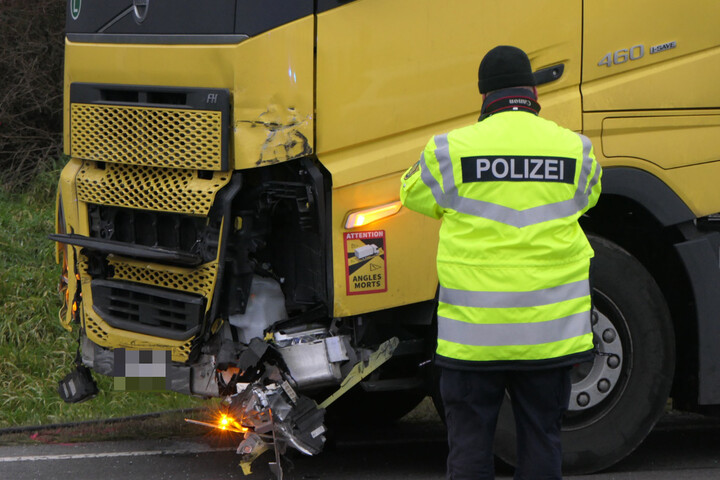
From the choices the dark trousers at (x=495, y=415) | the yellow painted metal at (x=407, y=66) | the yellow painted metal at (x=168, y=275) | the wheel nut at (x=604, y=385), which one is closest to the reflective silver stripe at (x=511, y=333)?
the dark trousers at (x=495, y=415)

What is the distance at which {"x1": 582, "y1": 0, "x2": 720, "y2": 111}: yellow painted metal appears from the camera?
469cm

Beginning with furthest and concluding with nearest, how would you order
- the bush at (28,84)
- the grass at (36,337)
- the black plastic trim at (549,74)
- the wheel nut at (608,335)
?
the bush at (28,84) < the grass at (36,337) < the wheel nut at (608,335) < the black plastic trim at (549,74)

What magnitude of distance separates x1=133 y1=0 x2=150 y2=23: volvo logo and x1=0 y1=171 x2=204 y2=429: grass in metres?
2.73

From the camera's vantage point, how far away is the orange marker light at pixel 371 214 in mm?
4402

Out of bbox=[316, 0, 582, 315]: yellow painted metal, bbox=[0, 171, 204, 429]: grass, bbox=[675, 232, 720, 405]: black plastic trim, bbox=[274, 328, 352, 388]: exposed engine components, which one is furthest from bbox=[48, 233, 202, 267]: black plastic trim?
bbox=[675, 232, 720, 405]: black plastic trim

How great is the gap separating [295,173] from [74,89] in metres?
1.09

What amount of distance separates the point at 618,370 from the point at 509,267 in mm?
1707

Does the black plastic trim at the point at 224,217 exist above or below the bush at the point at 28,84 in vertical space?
below

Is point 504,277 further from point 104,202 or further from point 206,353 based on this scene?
point 104,202

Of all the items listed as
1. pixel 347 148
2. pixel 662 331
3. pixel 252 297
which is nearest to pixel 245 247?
pixel 252 297

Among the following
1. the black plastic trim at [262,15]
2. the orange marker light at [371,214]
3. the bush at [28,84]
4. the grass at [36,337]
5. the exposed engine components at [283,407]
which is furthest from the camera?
the bush at [28,84]

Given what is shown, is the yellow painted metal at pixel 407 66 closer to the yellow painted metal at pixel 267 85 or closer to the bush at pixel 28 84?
the yellow painted metal at pixel 267 85

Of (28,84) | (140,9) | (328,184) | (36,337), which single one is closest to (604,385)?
(328,184)

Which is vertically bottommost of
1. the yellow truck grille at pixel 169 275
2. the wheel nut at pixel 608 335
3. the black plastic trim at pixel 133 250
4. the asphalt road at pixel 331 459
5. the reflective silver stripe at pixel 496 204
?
the asphalt road at pixel 331 459
